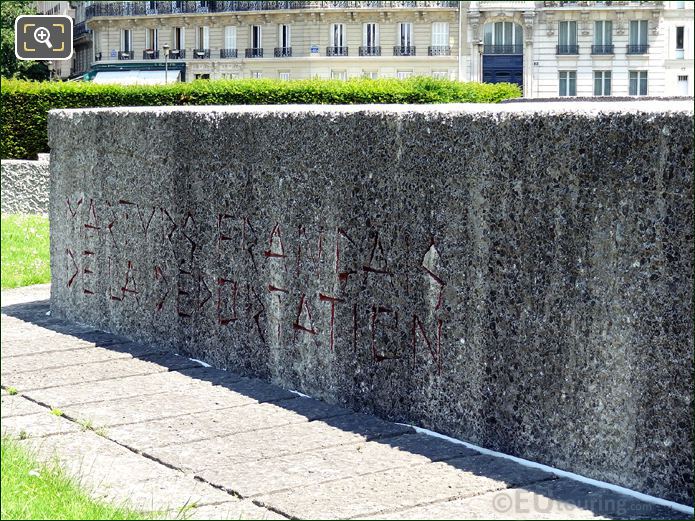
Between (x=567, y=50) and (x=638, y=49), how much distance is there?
2909 mm

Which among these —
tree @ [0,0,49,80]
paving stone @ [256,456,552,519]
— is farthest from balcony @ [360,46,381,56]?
paving stone @ [256,456,552,519]

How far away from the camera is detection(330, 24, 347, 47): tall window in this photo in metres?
37.7

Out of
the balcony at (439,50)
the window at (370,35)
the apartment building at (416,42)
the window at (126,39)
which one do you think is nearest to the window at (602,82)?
the apartment building at (416,42)

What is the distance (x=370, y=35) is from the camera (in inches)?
1715

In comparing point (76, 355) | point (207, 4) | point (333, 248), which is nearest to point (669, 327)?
point (333, 248)

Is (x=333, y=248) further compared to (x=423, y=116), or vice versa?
(x=333, y=248)

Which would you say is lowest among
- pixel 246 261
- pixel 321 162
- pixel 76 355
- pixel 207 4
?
pixel 76 355

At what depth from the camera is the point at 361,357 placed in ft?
24.2

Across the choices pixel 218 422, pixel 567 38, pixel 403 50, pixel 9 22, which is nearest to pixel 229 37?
pixel 403 50

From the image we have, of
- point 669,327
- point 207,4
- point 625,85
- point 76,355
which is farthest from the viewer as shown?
point 625,85

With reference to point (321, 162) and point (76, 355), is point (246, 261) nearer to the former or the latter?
point (321, 162)

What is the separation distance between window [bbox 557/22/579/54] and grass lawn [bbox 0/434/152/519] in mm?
46430

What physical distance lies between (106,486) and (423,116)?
104 inches

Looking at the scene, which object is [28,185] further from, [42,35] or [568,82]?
[568,82]
